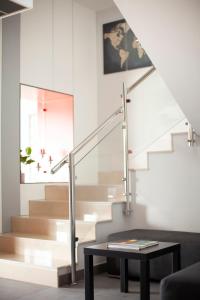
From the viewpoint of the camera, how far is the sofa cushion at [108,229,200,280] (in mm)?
4578

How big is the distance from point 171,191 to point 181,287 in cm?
233

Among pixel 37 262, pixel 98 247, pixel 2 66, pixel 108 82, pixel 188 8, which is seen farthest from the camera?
pixel 108 82

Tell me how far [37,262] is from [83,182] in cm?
106

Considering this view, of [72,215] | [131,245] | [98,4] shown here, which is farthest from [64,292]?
[98,4]

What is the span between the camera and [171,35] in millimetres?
4016

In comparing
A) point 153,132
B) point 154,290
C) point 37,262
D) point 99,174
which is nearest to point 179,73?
point 153,132

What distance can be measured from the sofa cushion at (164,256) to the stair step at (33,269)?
25.6 inches

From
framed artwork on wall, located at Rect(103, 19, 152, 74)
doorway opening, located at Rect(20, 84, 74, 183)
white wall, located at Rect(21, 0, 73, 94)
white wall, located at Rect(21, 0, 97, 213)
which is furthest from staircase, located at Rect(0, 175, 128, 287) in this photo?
framed artwork on wall, located at Rect(103, 19, 152, 74)

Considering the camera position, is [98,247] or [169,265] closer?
[98,247]

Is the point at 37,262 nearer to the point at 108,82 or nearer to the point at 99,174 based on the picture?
the point at 99,174

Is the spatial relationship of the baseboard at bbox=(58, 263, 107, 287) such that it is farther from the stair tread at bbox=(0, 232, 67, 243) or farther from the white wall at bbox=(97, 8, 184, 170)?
the white wall at bbox=(97, 8, 184, 170)

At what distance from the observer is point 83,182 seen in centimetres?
534

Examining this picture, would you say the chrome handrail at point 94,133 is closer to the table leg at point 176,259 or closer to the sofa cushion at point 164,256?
the sofa cushion at point 164,256

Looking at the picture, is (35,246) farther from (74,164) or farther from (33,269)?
(74,164)
